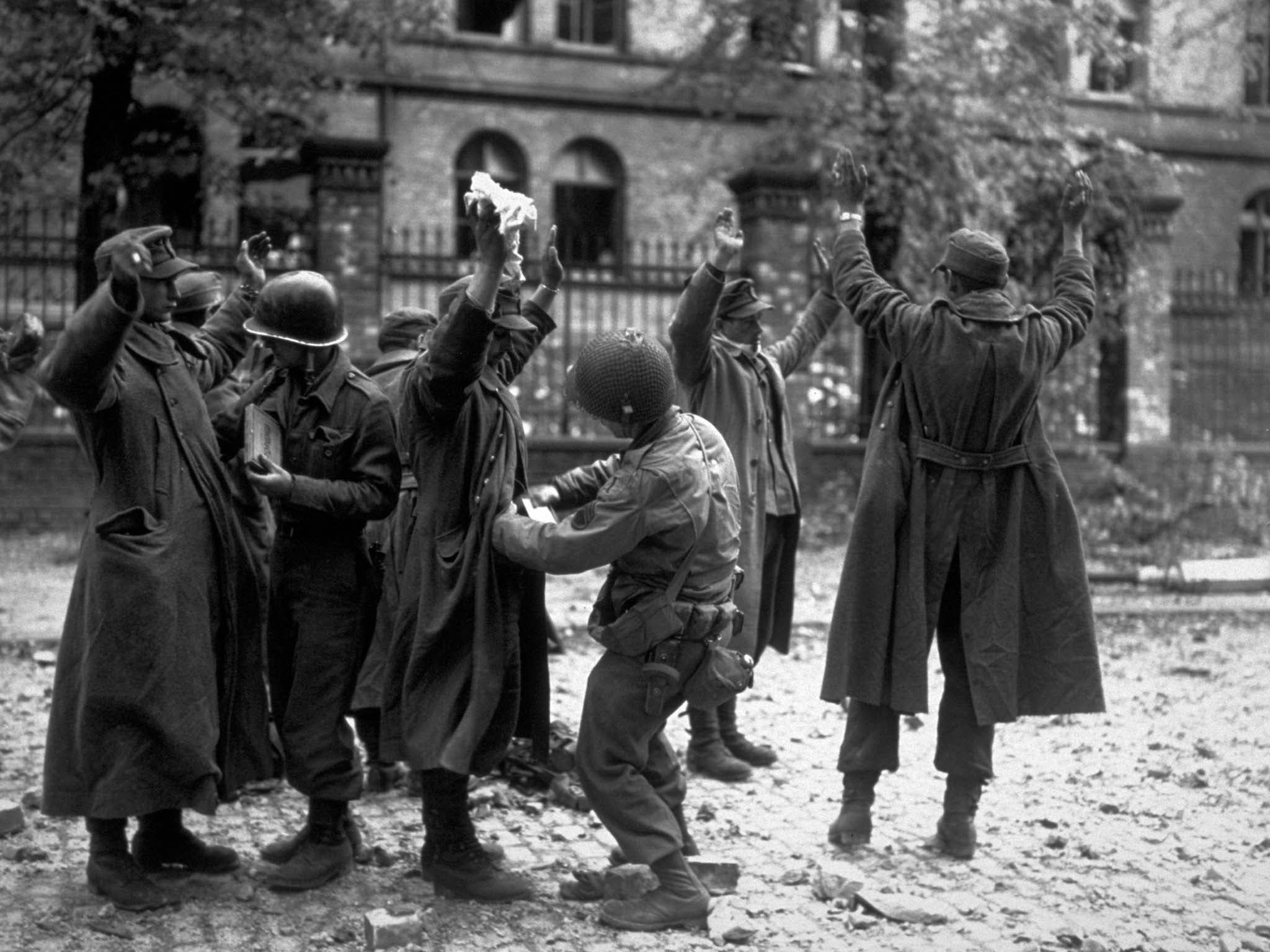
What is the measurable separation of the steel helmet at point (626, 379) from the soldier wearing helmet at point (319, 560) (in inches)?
33.2

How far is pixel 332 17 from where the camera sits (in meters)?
14.6

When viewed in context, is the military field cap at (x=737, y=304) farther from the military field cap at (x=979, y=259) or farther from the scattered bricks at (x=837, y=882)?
the scattered bricks at (x=837, y=882)

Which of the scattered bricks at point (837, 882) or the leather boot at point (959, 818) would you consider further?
the leather boot at point (959, 818)

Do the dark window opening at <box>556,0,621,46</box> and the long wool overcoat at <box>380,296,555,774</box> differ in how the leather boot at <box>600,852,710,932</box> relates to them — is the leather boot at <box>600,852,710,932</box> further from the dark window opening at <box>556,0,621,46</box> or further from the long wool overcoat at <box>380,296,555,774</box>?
the dark window opening at <box>556,0,621,46</box>

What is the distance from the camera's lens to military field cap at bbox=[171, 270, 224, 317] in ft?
19.7

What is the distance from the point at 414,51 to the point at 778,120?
939 centimetres

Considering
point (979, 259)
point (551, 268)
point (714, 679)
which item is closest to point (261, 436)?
point (551, 268)

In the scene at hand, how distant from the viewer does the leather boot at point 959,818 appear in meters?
5.62

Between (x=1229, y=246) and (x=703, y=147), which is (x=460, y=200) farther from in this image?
(x=1229, y=246)

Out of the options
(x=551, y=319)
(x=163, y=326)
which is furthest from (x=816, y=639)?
(x=163, y=326)

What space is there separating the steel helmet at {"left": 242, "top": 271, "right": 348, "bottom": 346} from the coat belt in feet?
7.00

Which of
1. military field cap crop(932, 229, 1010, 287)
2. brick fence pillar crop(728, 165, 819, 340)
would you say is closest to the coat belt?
military field cap crop(932, 229, 1010, 287)

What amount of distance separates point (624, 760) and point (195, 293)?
2.62 meters

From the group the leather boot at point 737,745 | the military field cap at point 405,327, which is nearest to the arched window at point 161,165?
the military field cap at point 405,327
